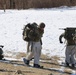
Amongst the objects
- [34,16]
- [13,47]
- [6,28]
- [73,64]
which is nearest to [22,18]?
[34,16]

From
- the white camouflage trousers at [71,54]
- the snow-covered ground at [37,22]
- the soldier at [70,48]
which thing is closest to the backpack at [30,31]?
the soldier at [70,48]

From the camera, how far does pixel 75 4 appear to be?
35375 millimetres

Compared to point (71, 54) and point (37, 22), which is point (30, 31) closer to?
point (71, 54)

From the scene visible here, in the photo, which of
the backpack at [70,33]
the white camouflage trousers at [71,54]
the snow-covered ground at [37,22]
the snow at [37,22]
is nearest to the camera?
the backpack at [70,33]

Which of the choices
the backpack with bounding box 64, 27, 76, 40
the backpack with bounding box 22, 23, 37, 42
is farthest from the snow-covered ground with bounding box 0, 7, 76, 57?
the backpack with bounding box 22, 23, 37, 42

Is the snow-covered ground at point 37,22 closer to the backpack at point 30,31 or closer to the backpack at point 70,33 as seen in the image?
the backpack at point 70,33

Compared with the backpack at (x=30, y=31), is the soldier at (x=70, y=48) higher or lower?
lower

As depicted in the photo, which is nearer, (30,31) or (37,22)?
→ (30,31)

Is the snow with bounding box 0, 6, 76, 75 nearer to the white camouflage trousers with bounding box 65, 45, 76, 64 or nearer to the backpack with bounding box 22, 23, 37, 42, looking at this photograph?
the white camouflage trousers with bounding box 65, 45, 76, 64

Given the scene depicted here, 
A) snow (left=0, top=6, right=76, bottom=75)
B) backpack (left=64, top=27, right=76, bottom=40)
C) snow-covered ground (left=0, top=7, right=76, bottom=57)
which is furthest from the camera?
snow-covered ground (left=0, top=7, right=76, bottom=57)

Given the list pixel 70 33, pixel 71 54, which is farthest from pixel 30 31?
pixel 71 54

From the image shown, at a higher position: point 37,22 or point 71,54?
point 37,22

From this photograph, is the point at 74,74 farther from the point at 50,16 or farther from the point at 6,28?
the point at 50,16

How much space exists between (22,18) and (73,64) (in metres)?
13.4
